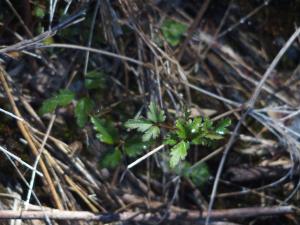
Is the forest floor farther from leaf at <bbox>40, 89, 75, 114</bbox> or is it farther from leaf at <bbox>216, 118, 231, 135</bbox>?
leaf at <bbox>216, 118, 231, 135</bbox>

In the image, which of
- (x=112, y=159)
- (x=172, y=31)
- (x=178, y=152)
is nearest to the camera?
(x=178, y=152)

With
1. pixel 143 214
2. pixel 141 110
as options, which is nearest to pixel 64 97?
pixel 141 110

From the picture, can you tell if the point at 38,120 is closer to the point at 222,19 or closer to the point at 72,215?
the point at 72,215

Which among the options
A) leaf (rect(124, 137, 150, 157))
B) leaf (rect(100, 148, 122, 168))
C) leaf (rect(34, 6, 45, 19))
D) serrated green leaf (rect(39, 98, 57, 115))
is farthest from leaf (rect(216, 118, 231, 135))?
leaf (rect(34, 6, 45, 19))

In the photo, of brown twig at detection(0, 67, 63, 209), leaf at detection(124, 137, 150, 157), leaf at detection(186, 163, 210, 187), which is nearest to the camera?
brown twig at detection(0, 67, 63, 209)

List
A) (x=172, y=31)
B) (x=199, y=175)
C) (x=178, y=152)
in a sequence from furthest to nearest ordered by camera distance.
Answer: (x=172, y=31) → (x=199, y=175) → (x=178, y=152)

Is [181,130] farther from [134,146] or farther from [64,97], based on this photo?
[64,97]
